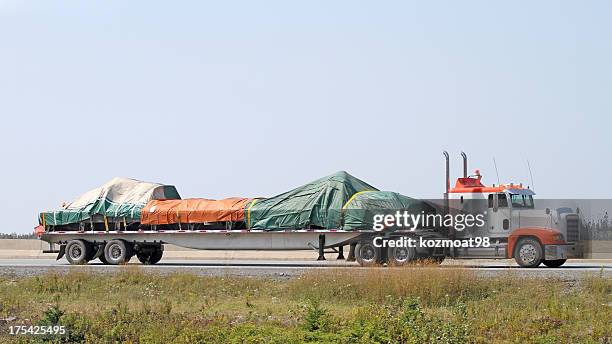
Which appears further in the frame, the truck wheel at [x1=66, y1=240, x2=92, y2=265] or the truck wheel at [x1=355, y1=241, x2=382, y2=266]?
the truck wheel at [x1=66, y1=240, x2=92, y2=265]

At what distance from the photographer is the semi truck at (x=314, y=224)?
27.2m

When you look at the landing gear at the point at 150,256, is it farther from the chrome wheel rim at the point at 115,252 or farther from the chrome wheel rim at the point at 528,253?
the chrome wheel rim at the point at 528,253

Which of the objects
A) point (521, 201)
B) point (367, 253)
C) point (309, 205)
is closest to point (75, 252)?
point (309, 205)

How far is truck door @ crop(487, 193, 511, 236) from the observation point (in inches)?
1077

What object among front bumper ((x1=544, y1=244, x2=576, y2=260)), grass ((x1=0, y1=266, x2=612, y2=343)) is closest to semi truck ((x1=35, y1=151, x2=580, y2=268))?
front bumper ((x1=544, y1=244, x2=576, y2=260))

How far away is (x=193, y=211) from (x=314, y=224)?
464 centimetres

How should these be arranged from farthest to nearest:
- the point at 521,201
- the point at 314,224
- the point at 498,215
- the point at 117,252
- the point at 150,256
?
the point at 150,256, the point at 117,252, the point at 314,224, the point at 521,201, the point at 498,215

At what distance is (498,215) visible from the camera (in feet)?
90.5

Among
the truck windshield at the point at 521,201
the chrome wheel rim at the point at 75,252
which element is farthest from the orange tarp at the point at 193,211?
the truck windshield at the point at 521,201

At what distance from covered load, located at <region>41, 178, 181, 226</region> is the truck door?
41.7 feet

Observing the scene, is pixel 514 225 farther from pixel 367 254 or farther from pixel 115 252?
pixel 115 252

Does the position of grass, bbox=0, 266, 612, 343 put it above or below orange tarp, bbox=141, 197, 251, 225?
below

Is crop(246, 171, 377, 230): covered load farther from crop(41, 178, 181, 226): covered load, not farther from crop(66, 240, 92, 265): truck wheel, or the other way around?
crop(66, 240, 92, 265): truck wheel

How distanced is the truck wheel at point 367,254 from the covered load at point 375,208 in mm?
590
